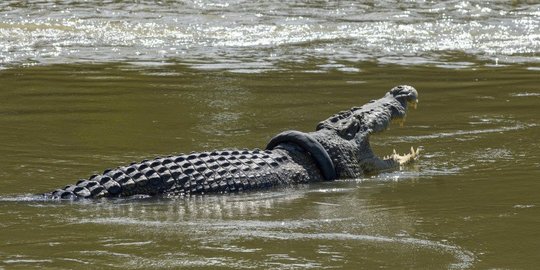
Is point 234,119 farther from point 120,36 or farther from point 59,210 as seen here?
point 120,36

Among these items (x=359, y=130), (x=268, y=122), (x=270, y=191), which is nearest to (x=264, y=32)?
(x=268, y=122)

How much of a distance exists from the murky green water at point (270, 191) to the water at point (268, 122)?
0.07ft

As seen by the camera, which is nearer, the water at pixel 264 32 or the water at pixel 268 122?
the water at pixel 268 122

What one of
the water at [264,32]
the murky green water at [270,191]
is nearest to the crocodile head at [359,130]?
the murky green water at [270,191]

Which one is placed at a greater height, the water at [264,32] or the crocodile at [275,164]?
the water at [264,32]

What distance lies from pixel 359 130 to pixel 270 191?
3.67 ft

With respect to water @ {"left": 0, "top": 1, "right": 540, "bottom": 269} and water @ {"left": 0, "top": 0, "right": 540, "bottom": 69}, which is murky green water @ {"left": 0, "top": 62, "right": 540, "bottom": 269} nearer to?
water @ {"left": 0, "top": 1, "right": 540, "bottom": 269}

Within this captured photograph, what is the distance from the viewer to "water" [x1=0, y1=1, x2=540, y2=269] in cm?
545

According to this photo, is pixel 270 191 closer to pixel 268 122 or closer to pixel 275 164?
pixel 275 164

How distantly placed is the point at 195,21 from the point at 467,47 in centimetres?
444

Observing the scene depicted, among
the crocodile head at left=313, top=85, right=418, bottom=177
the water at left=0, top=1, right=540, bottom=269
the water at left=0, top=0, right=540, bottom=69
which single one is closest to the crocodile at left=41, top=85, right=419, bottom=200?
the crocodile head at left=313, top=85, right=418, bottom=177

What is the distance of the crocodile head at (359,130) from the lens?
762cm

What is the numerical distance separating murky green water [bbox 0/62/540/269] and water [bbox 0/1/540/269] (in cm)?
2

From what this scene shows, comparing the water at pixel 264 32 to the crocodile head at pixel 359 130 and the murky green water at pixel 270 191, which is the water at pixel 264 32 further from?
the crocodile head at pixel 359 130
